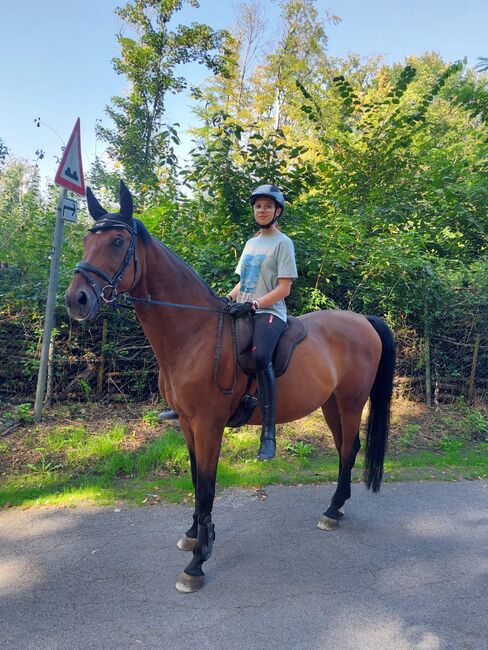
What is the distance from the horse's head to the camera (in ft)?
7.57

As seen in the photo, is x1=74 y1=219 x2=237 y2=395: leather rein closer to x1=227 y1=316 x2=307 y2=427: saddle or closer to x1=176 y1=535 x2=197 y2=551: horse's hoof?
x1=227 y1=316 x2=307 y2=427: saddle

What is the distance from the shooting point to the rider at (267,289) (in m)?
2.96

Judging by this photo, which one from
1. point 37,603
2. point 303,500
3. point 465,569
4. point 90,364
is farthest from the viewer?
point 90,364

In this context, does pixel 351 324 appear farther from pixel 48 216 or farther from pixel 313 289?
pixel 48 216

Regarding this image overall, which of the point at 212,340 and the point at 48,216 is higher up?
the point at 48,216

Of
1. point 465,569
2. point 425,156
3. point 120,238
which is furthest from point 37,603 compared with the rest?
point 425,156

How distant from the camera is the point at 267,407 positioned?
9.88 ft

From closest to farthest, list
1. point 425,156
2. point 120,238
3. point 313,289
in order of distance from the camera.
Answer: point 120,238 → point 313,289 → point 425,156

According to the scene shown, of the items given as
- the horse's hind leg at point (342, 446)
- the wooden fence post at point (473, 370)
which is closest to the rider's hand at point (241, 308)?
the horse's hind leg at point (342, 446)

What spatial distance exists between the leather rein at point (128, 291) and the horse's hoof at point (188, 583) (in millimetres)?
1231

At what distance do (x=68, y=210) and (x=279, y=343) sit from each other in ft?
10.2

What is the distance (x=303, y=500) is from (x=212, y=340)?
2089 millimetres

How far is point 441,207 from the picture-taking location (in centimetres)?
824

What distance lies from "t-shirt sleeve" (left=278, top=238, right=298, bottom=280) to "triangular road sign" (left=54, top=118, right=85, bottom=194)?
264cm
